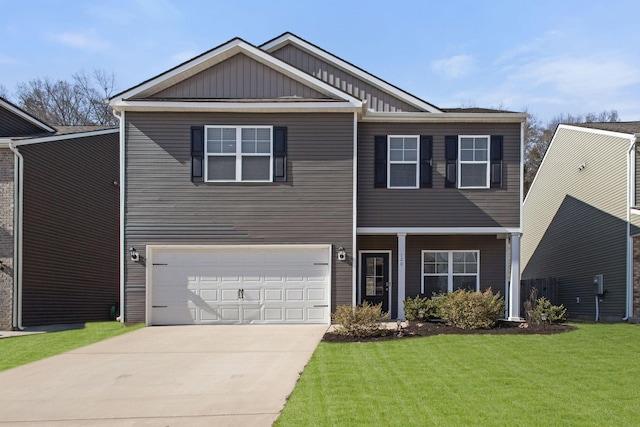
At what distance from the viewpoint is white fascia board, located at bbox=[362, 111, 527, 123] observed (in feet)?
59.6

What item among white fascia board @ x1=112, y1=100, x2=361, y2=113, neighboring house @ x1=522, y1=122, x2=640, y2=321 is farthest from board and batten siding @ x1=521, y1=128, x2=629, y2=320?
white fascia board @ x1=112, y1=100, x2=361, y2=113

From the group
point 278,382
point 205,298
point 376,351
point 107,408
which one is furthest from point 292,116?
point 107,408

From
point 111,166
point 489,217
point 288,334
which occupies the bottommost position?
point 288,334

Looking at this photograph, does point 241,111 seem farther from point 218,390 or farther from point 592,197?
point 592,197

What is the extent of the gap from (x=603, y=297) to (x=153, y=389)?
1522cm

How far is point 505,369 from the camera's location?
1060 centimetres

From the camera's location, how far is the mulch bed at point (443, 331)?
1419cm

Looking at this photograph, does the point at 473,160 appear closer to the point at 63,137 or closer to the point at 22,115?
the point at 63,137

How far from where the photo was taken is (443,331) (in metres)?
14.5

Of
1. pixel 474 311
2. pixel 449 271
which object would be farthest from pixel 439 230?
pixel 474 311

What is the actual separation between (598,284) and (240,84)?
12.3 meters

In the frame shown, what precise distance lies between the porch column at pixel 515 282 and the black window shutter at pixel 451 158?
7.45 feet

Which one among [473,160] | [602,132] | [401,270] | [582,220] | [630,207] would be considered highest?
[602,132]

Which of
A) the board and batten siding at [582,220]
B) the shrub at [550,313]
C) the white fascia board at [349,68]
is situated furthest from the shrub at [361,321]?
the board and batten siding at [582,220]
